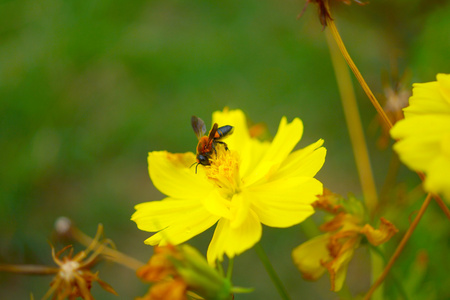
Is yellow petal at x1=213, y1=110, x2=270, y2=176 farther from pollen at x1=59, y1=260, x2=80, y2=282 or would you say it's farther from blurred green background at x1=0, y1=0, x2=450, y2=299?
blurred green background at x1=0, y1=0, x2=450, y2=299

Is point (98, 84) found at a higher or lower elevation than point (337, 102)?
higher

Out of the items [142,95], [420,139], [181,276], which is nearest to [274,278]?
[181,276]

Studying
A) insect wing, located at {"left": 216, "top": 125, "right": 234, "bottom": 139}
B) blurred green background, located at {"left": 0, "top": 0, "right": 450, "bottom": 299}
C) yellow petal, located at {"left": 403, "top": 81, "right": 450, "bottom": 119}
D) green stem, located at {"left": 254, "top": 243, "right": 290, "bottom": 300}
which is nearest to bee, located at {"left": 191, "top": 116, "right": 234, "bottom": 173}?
insect wing, located at {"left": 216, "top": 125, "right": 234, "bottom": 139}

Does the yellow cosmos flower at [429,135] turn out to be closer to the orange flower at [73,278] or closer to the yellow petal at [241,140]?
the yellow petal at [241,140]

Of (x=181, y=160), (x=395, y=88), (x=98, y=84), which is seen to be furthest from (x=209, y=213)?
(x=98, y=84)

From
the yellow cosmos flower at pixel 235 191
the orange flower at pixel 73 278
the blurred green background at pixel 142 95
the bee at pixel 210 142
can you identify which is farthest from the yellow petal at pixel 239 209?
the blurred green background at pixel 142 95

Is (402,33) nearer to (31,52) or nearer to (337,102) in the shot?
(337,102)
